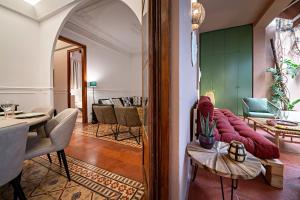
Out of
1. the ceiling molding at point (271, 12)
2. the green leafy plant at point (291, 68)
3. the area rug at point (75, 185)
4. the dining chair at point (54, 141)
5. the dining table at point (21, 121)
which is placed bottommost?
the area rug at point (75, 185)

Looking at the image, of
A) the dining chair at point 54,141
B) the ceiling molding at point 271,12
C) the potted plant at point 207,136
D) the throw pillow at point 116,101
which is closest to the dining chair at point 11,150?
the dining chair at point 54,141

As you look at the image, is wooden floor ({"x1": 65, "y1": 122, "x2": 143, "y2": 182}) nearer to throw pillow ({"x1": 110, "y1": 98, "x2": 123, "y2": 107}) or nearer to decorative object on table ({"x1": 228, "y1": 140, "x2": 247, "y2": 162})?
decorative object on table ({"x1": 228, "y1": 140, "x2": 247, "y2": 162})

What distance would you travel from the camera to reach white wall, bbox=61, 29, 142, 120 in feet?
15.3

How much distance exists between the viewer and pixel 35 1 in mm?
3076

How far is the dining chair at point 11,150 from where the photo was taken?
916 millimetres

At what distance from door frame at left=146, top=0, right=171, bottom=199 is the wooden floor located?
0.78m

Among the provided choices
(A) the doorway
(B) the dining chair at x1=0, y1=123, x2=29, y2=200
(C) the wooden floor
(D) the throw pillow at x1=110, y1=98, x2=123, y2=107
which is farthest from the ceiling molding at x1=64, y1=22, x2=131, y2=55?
(B) the dining chair at x1=0, y1=123, x2=29, y2=200

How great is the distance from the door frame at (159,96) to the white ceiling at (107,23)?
2576mm

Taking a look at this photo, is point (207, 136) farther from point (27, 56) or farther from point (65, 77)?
point (65, 77)

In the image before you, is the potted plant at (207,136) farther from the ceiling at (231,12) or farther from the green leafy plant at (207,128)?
the ceiling at (231,12)

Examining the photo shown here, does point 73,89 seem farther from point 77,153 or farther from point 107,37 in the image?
point 77,153

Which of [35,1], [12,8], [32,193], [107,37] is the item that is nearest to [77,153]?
[32,193]

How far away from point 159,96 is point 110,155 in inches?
68.1

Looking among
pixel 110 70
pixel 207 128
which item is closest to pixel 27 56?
pixel 110 70
